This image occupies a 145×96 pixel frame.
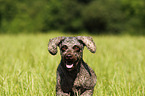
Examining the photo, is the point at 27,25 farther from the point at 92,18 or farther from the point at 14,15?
the point at 92,18

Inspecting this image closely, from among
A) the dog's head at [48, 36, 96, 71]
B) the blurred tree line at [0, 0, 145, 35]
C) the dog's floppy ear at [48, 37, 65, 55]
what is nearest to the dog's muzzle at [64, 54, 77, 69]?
the dog's head at [48, 36, 96, 71]

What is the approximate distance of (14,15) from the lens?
36281 mm

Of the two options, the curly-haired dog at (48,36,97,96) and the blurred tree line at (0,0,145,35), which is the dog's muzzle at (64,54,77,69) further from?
the blurred tree line at (0,0,145,35)

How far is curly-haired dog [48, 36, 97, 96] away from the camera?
221 centimetres

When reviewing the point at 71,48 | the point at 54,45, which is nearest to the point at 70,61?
the point at 71,48

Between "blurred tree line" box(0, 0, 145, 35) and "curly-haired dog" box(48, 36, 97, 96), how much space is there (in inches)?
1223

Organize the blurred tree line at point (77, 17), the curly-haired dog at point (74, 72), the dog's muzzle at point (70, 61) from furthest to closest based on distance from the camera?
the blurred tree line at point (77, 17) → the curly-haired dog at point (74, 72) → the dog's muzzle at point (70, 61)

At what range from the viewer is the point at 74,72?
91.0 inches

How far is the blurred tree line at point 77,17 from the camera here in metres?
32.9

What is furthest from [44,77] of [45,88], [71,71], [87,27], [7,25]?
[87,27]

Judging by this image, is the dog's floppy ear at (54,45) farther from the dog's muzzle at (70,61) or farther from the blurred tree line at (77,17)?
the blurred tree line at (77,17)

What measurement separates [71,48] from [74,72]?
35cm

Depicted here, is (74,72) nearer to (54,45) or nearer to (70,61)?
(70,61)

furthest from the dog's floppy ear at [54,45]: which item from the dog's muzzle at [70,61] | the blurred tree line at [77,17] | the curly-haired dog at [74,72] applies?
the blurred tree line at [77,17]
